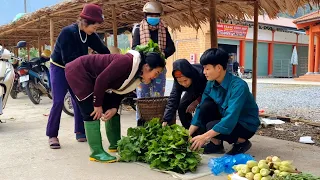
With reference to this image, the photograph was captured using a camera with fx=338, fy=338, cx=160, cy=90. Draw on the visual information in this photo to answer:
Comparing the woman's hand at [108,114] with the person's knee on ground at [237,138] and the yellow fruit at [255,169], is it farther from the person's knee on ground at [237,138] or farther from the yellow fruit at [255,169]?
the yellow fruit at [255,169]

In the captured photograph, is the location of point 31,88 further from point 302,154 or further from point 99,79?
point 302,154

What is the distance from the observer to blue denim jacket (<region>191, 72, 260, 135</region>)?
9.62 feet

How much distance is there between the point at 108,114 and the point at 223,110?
113cm

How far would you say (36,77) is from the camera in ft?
27.4

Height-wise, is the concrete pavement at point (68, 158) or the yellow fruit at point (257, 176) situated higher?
the yellow fruit at point (257, 176)

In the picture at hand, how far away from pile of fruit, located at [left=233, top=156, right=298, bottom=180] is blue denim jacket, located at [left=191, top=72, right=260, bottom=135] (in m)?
0.41

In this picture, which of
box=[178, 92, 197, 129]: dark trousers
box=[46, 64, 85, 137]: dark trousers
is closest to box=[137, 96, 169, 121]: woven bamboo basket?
box=[178, 92, 197, 129]: dark trousers

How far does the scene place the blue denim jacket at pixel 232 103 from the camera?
2.93m

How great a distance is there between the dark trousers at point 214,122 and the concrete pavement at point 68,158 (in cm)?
38

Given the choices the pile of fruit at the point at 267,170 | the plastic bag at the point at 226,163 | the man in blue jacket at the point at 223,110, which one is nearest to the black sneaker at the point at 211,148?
the man in blue jacket at the point at 223,110

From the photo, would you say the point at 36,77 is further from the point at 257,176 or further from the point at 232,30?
the point at 232,30

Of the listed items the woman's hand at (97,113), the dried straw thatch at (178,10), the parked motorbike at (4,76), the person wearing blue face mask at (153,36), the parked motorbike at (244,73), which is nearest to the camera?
the woman's hand at (97,113)

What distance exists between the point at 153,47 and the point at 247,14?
3563mm

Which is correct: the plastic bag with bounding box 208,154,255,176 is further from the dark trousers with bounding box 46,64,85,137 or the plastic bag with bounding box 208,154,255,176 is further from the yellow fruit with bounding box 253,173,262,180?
the dark trousers with bounding box 46,64,85,137
